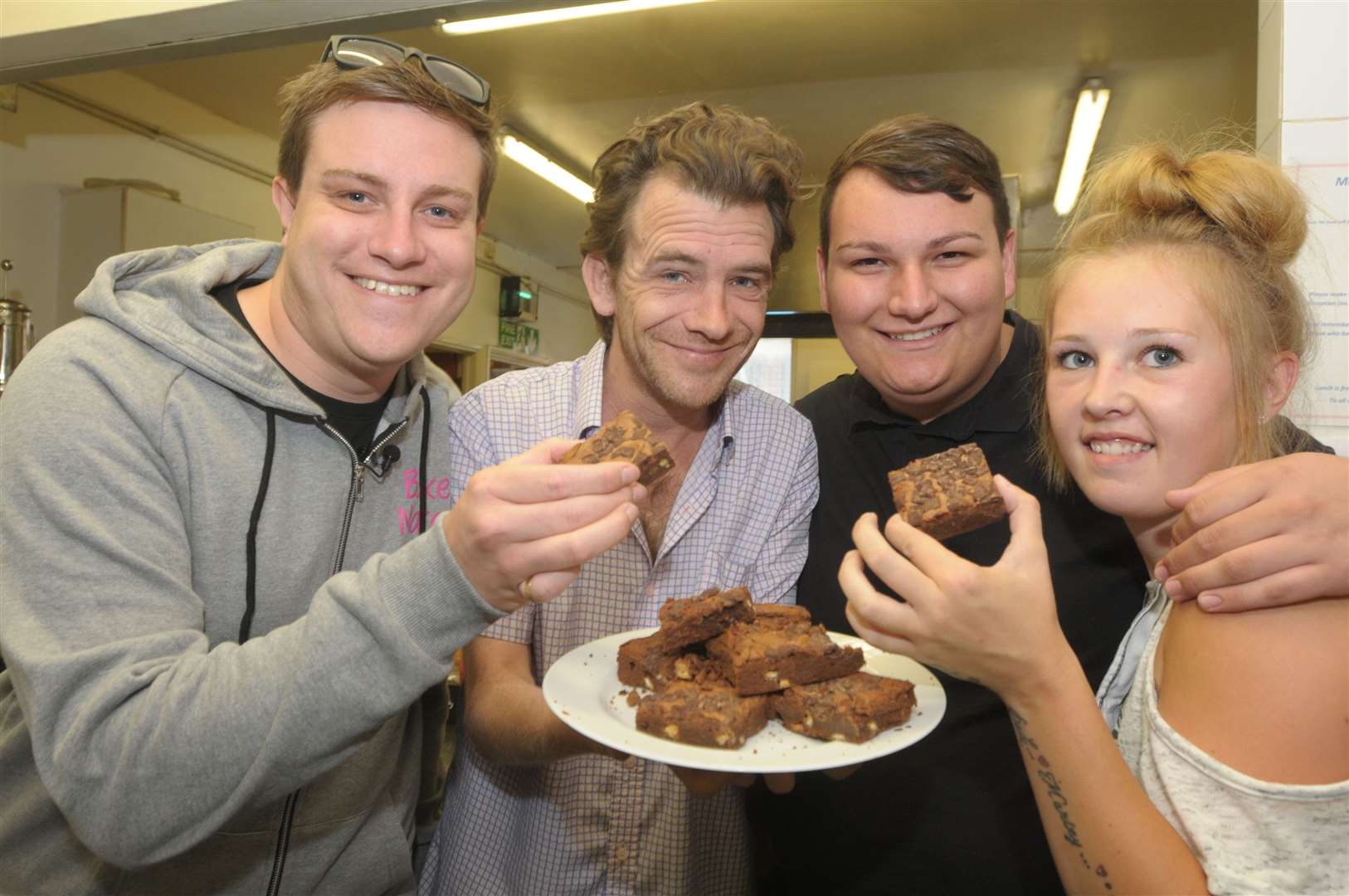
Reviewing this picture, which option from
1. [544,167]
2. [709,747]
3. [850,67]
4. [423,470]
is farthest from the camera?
[544,167]

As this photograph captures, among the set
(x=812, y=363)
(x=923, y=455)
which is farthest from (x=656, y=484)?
(x=812, y=363)

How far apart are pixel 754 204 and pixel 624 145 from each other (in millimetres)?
542

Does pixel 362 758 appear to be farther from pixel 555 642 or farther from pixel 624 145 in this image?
pixel 624 145

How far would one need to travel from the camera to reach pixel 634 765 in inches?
91.5

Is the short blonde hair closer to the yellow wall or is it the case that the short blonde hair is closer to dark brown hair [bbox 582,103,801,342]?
dark brown hair [bbox 582,103,801,342]

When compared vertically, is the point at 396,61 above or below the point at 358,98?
above

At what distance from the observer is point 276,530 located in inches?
74.8

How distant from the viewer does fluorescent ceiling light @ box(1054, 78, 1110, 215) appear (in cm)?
705

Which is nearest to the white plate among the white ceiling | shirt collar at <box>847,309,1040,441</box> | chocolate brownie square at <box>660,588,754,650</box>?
chocolate brownie square at <box>660,588,754,650</box>

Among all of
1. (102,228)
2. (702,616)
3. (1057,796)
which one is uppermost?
(102,228)

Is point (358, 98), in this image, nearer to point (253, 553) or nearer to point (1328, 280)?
point (253, 553)

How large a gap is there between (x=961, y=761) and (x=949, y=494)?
3.13 ft

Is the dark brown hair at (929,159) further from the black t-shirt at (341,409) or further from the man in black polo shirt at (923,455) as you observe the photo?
the black t-shirt at (341,409)

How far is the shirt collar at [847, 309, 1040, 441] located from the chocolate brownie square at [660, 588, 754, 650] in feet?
3.14
